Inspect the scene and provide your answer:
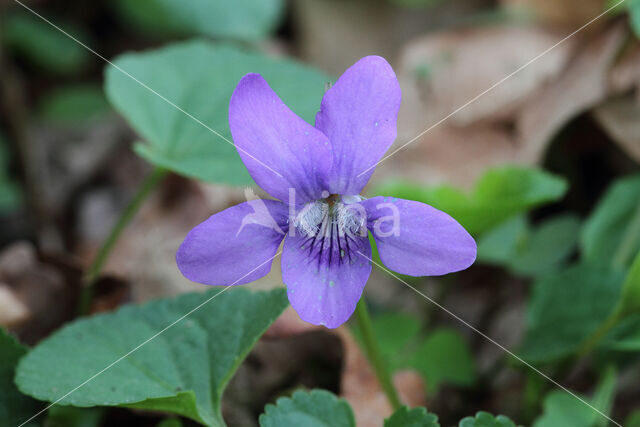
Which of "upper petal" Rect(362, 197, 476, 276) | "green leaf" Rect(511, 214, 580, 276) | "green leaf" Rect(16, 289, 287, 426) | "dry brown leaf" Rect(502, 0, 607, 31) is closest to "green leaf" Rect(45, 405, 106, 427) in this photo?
Result: "green leaf" Rect(16, 289, 287, 426)

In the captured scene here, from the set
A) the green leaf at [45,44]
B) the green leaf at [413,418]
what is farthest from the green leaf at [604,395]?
the green leaf at [45,44]

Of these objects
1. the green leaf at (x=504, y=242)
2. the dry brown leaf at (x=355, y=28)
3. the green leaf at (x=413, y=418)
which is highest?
the dry brown leaf at (x=355, y=28)

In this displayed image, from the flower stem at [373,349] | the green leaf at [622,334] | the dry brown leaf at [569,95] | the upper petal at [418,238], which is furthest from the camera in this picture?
the dry brown leaf at [569,95]

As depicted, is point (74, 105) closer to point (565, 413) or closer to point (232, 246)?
point (232, 246)

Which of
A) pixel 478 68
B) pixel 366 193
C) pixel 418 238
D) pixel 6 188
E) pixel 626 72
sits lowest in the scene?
pixel 418 238

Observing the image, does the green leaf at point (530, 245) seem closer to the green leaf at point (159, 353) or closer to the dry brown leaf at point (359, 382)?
the dry brown leaf at point (359, 382)

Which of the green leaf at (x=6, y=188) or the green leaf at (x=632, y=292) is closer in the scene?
the green leaf at (x=632, y=292)

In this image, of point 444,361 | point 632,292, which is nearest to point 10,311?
point 444,361
